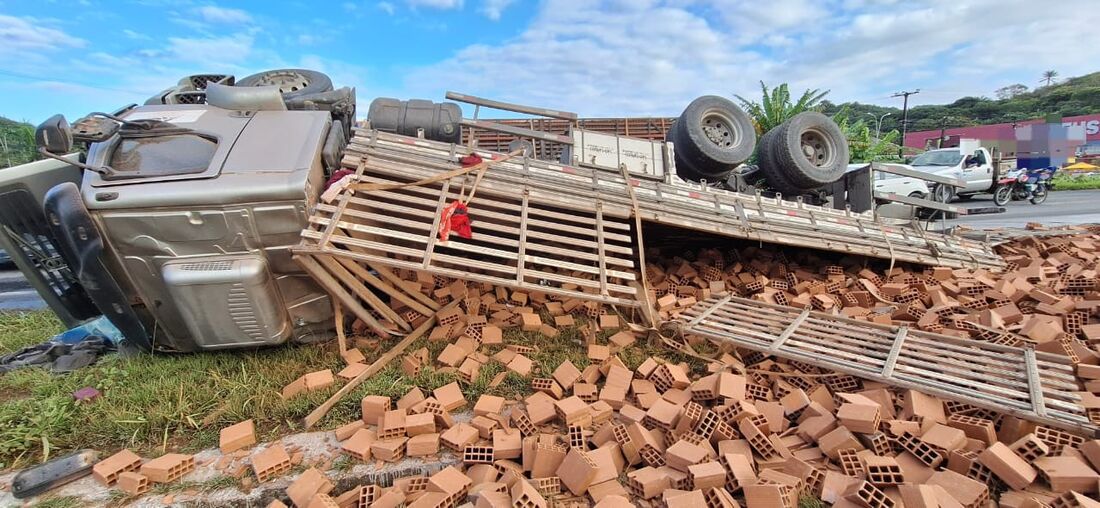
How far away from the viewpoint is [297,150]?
137 inches

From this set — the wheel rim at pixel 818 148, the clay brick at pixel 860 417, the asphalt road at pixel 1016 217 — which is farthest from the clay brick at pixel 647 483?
the asphalt road at pixel 1016 217

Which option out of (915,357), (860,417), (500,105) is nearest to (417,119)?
(500,105)

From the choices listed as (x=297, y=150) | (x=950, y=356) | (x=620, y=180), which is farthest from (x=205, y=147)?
(x=950, y=356)

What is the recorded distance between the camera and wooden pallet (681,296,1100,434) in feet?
9.19

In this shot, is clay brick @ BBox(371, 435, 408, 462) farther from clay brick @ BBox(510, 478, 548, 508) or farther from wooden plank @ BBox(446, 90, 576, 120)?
wooden plank @ BBox(446, 90, 576, 120)

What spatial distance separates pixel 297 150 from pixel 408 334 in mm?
1553

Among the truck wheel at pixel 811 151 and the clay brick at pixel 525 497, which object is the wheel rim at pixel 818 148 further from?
the clay brick at pixel 525 497

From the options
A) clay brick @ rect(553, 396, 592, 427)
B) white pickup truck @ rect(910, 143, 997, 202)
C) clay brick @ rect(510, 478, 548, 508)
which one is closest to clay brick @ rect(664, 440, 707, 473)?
clay brick @ rect(553, 396, 592, 427)

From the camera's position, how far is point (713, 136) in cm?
619

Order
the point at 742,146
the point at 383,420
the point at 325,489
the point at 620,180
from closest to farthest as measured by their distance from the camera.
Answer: the point at 325,489, the point at 383,420, the point at 620,180, the point at 742,146

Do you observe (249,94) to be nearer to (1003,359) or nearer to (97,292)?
(97,292)

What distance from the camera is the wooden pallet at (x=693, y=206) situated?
4082mm

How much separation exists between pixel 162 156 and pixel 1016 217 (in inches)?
597

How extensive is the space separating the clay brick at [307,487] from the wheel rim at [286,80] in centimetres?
393
